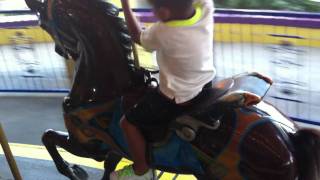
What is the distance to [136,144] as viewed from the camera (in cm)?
155

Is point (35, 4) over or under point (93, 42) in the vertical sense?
over

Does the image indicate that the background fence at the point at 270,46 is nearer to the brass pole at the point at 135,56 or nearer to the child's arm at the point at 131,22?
the brass pole at the point at 135,56

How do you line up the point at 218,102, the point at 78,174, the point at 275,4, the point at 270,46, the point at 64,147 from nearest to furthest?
the point at 218,102 < the point at 64,147 < the point at 78,174 < the point at 270,46 < the point at 275,4

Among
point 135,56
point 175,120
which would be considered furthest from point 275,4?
point 175,120

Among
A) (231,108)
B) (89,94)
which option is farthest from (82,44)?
(231,108)

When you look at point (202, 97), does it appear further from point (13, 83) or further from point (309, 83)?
point (13, 83)

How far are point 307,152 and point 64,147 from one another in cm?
102

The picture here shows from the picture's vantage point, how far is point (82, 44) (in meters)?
1.57

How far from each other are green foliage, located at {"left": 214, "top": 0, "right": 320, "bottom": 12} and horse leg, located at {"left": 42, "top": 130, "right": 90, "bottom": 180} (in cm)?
211

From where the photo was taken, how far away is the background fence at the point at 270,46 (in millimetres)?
2672

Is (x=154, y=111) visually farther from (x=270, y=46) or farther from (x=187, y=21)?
(x=270, y=46)

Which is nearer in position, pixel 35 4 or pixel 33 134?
pixel 35 4

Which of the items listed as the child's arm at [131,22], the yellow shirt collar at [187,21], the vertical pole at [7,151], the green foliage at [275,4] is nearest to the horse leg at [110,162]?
the vertical pole at [7,151]

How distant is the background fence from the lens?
267cm
